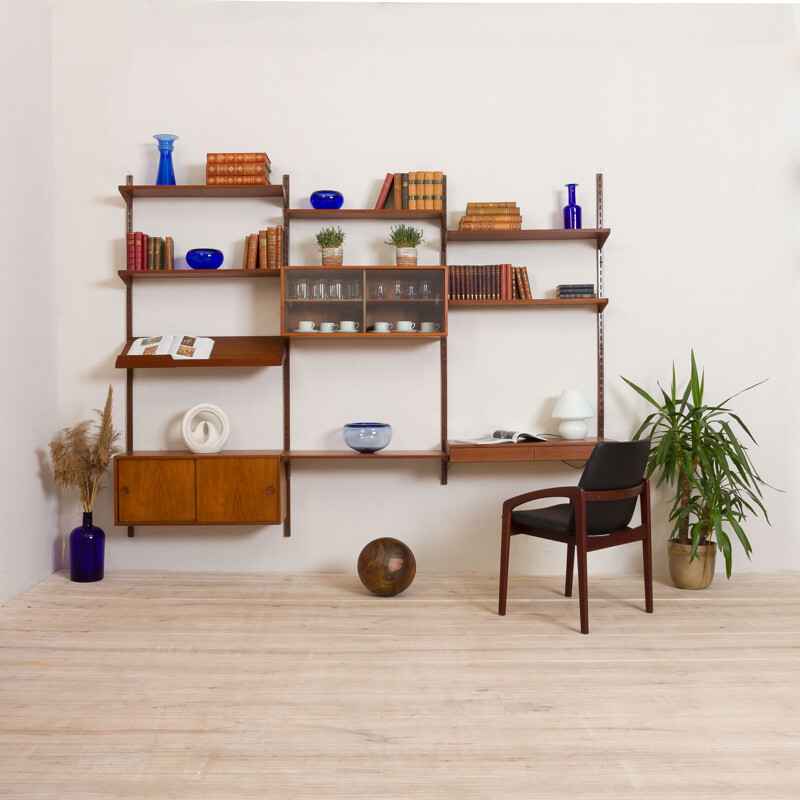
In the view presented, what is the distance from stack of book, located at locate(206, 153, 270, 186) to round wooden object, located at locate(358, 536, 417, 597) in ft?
6.94

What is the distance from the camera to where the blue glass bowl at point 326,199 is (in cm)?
434

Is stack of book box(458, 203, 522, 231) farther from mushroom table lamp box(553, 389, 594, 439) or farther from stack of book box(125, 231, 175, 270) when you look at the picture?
stack of book box(125, 231, 175, 270)

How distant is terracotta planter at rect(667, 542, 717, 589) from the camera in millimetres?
4145

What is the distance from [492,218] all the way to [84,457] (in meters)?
2.66

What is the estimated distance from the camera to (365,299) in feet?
14.1

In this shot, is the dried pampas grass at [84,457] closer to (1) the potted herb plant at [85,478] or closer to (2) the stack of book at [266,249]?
(1) the potted herb plant at [85,478]

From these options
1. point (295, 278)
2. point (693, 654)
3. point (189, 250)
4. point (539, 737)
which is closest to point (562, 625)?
point (693, 654)

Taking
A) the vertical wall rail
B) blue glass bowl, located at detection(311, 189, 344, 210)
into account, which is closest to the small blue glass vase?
blue glass bowl, located at detection(311, 189, 344, 210)

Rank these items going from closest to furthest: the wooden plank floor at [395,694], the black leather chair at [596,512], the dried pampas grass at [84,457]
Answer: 1. the wooden plank floor at [395,694]
2. the black leather chair at [596,512]
3. the dried pampas grass at [84,457]

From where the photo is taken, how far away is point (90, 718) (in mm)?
2547

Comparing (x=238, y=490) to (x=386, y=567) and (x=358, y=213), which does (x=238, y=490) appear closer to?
(x=386, y=567)

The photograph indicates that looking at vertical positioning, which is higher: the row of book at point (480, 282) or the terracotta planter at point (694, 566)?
the row of book at point (480, 282)

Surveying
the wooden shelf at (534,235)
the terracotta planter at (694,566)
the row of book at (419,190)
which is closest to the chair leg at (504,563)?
the terracotta planter at (694,566)

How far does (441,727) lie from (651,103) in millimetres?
3758
